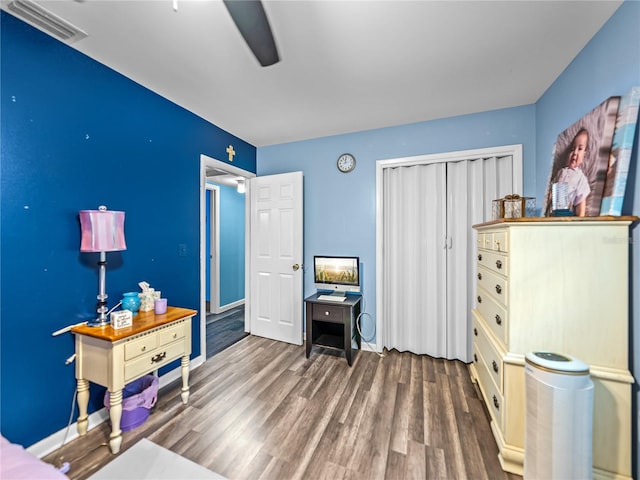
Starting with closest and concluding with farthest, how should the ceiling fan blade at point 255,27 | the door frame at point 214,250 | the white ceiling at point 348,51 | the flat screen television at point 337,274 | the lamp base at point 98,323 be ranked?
the ceiling fan blade at point 255,27 → the white ceiling at point 348,51 → the lamp base at point 98,323 → the flat screen television at point 337,274 → the door frame at point 214,250

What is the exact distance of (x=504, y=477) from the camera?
4.72 ft

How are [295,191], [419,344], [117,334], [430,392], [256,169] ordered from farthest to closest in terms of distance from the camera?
[256,169] → [295,191] → [419,344] → [430,392] → [117,334]

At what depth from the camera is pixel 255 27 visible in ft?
3.50

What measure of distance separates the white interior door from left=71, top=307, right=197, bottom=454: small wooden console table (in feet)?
4.75

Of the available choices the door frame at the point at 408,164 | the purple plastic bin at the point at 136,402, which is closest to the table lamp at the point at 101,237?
the purple plastic bin at the point at 136,402

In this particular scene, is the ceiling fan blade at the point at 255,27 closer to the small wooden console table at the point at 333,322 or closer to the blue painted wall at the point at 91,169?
the blue painted wall at the point at 91,169

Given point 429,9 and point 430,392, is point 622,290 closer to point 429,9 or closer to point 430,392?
point 430,392

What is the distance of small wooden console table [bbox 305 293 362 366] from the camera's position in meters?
2.66

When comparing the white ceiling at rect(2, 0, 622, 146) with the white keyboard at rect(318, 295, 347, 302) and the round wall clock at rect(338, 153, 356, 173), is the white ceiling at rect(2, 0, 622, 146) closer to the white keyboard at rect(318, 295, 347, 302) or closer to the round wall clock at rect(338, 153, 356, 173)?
the round wall clock at rect(338, 153, 356, 173)

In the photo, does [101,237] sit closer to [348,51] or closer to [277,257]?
[277,257]

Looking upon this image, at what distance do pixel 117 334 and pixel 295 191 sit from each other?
2.19 meters

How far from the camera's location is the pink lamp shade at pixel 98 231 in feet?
5.42

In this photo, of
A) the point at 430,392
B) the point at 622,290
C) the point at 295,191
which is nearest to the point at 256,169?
the point at 295,191

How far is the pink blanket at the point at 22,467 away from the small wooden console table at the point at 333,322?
6.76 feet
